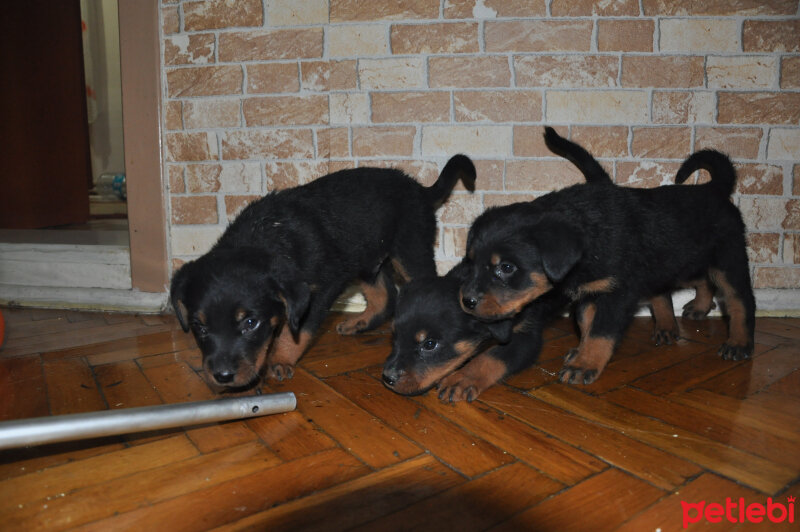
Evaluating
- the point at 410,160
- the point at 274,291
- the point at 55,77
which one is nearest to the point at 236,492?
the point at 274,291

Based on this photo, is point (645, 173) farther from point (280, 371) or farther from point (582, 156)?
point (280, 371)

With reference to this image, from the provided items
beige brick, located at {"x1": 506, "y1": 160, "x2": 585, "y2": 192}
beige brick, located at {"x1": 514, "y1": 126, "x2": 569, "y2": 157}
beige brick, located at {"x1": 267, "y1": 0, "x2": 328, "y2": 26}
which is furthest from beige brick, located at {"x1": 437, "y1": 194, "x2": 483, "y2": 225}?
beige brick, located at {"x1": 267, "y1": 0, "x2": 328, "y2": 26}

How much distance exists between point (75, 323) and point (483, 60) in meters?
3.06

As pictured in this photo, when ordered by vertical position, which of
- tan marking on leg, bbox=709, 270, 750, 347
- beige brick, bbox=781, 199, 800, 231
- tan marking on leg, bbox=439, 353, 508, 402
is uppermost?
beige brick, bbox=781, 199, 800, 231

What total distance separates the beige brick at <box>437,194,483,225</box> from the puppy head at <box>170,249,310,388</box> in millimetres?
1606

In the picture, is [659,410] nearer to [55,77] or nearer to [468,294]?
[468,294]

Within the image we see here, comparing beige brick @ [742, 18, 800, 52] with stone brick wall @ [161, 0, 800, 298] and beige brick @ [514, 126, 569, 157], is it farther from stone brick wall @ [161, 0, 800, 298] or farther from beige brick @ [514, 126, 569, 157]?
beige brick @ [514, 126, 569, 157]

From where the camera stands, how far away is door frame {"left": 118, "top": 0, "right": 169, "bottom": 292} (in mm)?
3656

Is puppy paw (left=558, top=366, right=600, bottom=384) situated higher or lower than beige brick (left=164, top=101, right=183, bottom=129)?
lower

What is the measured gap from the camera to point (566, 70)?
3521mm

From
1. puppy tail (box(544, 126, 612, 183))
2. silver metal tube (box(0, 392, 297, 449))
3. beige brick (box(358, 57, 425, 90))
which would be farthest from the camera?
beige brick (box(358, 57, 425, 90))

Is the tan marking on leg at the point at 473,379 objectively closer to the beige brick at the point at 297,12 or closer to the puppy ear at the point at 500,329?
the puppy ear at the point at 500,329

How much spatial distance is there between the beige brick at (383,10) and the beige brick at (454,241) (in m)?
1.33

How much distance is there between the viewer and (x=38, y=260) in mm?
4086
